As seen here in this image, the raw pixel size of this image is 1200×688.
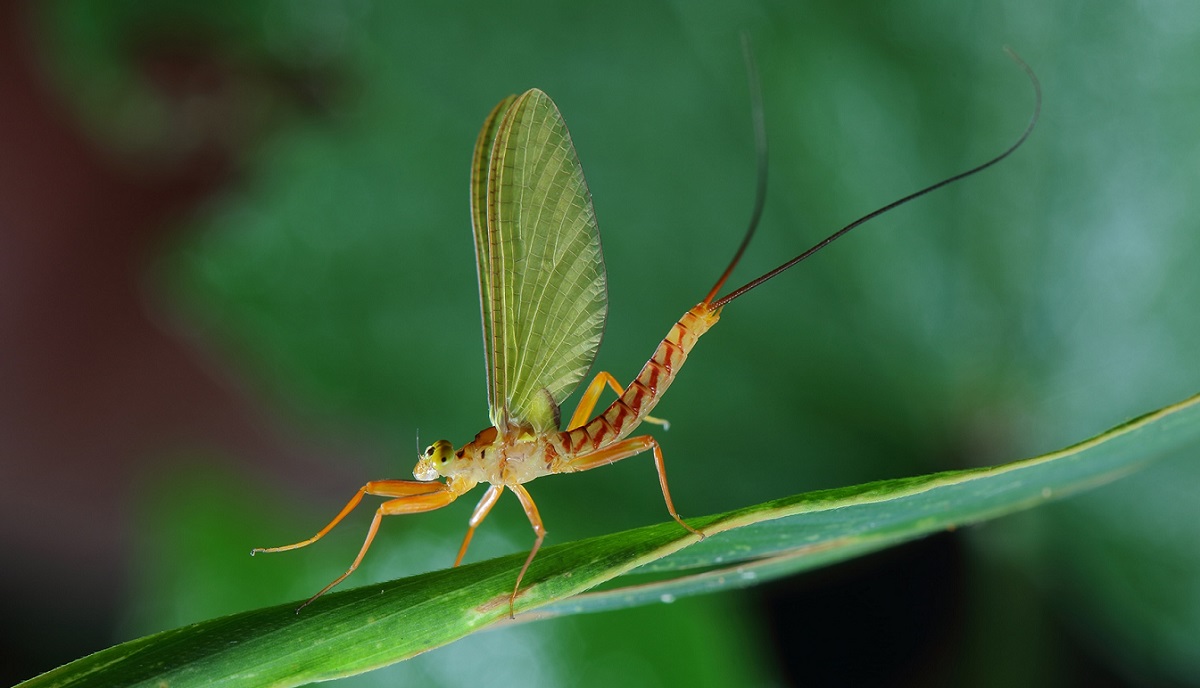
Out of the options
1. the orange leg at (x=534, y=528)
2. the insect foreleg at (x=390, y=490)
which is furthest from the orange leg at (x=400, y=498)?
the orange leg at (x=534, y=528)

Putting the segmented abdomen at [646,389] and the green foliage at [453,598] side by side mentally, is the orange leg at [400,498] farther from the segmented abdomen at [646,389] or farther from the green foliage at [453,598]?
the green foliage at [453,598]

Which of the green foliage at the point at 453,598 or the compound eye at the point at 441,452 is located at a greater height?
the compound eye at the point at 441,452

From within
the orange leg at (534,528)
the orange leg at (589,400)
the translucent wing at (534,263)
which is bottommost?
the orange leg at (534,528)

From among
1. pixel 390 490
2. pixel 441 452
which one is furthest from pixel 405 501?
pixel 441 452

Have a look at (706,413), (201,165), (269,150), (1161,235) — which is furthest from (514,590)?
(201,165)

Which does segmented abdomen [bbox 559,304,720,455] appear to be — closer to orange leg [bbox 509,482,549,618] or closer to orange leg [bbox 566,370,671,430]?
orange leg [bbox 566,370,671,430]

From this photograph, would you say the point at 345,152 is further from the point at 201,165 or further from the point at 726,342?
the point at 726,342

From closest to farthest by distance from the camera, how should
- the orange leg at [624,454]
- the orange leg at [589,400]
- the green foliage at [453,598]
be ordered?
1. the green foliage at [453,598]
2. the orange leg at [624,454]
3. the orange leg at [589,400]
